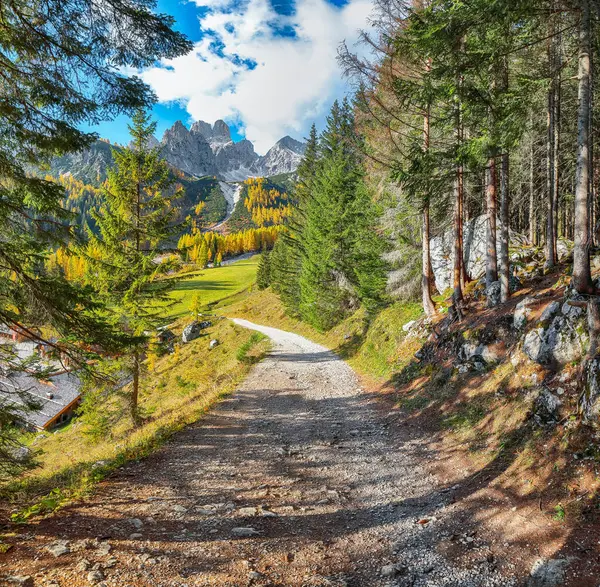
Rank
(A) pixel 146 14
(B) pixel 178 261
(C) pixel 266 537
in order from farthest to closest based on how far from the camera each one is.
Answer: (B) pixel 178 261
(A) pixel 146 14
(C) pixel 266 537

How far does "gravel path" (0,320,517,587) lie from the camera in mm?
4137

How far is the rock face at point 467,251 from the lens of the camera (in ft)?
53.7

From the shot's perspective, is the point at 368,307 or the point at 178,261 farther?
the point at 368,307

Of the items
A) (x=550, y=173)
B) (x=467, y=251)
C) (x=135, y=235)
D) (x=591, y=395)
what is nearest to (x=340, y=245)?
(x=467, y=251)

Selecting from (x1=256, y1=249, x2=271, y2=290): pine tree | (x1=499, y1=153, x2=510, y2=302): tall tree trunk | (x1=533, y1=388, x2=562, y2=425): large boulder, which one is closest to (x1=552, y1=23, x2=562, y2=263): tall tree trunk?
(x1=499, y1=153, x2=510, y2=302): tall tree trunk

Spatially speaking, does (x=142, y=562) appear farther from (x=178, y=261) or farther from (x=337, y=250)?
(x=337, y=250)

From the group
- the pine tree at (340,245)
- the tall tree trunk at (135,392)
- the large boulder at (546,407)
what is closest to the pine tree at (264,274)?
the pine tree at (340,245)

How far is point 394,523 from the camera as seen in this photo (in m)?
5.52

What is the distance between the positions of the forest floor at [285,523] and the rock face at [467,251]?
998cm

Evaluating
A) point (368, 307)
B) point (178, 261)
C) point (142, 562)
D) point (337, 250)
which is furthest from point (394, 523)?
point (337, 250)

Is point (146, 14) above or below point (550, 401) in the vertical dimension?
above

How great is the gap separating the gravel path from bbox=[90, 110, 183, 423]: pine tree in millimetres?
6108

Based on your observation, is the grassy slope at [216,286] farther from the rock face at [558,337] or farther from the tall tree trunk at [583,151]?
the tall tree trunk at [583,151]

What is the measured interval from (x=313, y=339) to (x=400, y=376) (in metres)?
15.2
